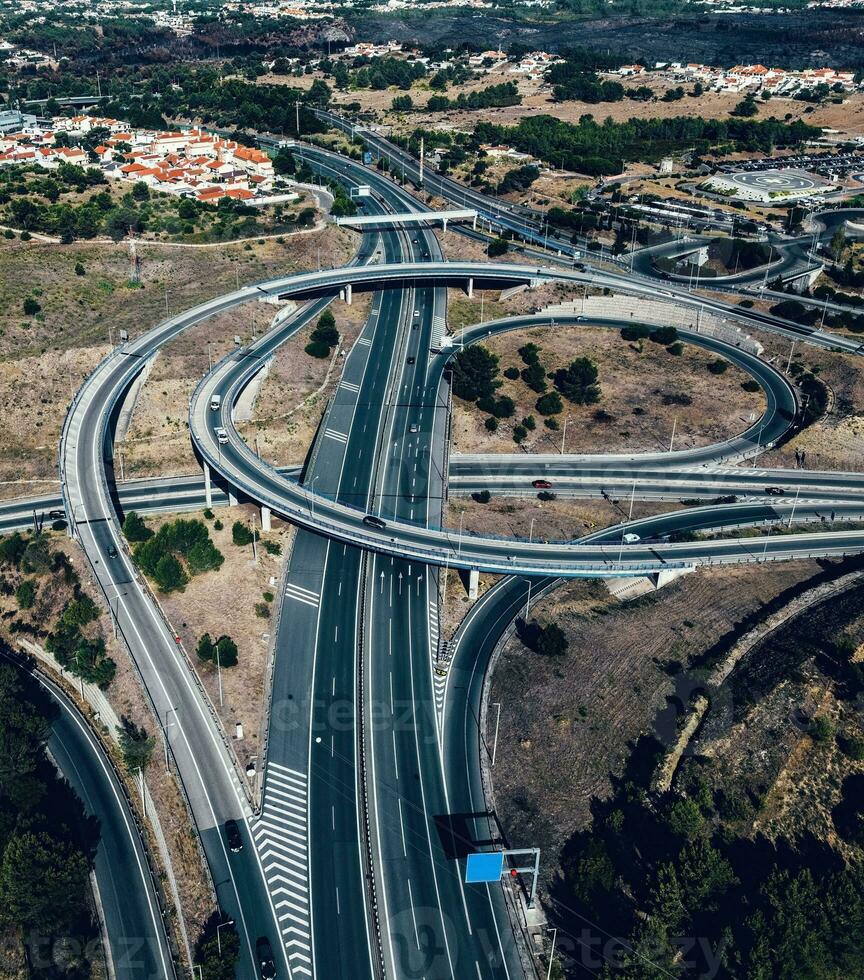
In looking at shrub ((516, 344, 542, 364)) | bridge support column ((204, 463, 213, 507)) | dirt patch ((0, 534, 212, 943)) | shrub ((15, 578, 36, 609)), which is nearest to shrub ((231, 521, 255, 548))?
bridge support column ((204, 463, 213, 507))

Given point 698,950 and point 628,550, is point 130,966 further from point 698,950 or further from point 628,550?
point 628,550

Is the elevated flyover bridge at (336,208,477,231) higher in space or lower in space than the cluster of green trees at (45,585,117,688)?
higher

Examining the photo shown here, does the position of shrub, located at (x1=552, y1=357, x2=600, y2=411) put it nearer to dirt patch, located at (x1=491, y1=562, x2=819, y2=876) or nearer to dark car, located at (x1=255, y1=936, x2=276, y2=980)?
dirt patch, located at (x1=491, y1=562, x2=819, y2=876)

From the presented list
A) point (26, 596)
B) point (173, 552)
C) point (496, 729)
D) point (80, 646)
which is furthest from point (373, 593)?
point (26, 596)

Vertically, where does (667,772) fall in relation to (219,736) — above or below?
below

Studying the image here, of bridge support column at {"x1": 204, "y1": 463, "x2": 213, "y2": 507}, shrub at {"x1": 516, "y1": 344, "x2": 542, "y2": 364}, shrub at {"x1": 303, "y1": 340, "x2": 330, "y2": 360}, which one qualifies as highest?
shrub at {"x1": 303, "y1": 340, "x2": 330, "y2": 360}

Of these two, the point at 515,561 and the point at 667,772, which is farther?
the point at 515,561

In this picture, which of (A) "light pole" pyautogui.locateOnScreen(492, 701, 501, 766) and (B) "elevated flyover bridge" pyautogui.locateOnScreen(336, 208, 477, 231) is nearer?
(A) "light pole" pyautogui.locateOnScreen(492, 701, 501, 766)

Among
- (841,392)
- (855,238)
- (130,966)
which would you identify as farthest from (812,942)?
(855,238)
